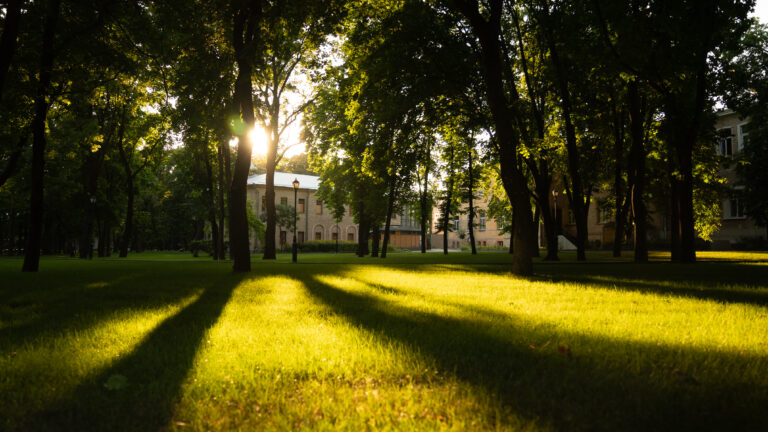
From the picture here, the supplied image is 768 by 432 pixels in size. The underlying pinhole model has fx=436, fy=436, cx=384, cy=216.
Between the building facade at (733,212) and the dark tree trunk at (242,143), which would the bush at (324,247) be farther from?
the dark tree trunk at (242,143)

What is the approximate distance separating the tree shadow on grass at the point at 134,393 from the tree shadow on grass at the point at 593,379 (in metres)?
1.75

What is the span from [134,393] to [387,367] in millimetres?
1631

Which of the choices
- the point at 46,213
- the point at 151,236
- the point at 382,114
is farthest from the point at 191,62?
the point at 151,236

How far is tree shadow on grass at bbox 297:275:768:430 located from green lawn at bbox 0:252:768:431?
A: 13 millimetres

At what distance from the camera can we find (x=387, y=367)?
3.12 m

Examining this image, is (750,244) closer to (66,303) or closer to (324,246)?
(324,246)

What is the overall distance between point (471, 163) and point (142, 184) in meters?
28.6

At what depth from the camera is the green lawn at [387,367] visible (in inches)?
93.1

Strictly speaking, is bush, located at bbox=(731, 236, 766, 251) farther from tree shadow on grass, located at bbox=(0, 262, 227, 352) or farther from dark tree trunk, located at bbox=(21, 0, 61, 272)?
dark tree trunk, located at bbox=(21, 0, 61, 272)

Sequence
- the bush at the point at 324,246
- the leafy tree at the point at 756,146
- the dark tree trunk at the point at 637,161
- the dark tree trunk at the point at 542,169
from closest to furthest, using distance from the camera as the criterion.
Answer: the dark tree trunk at the point at 637,161
the dark tree trunk at the point at 542,169
the leafy tree at the point at 756,146
the bush at the point at 324,246

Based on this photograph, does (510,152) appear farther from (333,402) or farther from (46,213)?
(46,213)

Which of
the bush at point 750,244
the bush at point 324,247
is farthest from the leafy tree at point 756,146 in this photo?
the bush at point 324,247

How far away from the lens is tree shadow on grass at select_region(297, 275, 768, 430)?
2324mm

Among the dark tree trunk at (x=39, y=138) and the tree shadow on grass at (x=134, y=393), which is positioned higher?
the dark tree trunk at (x=39, y=138)
